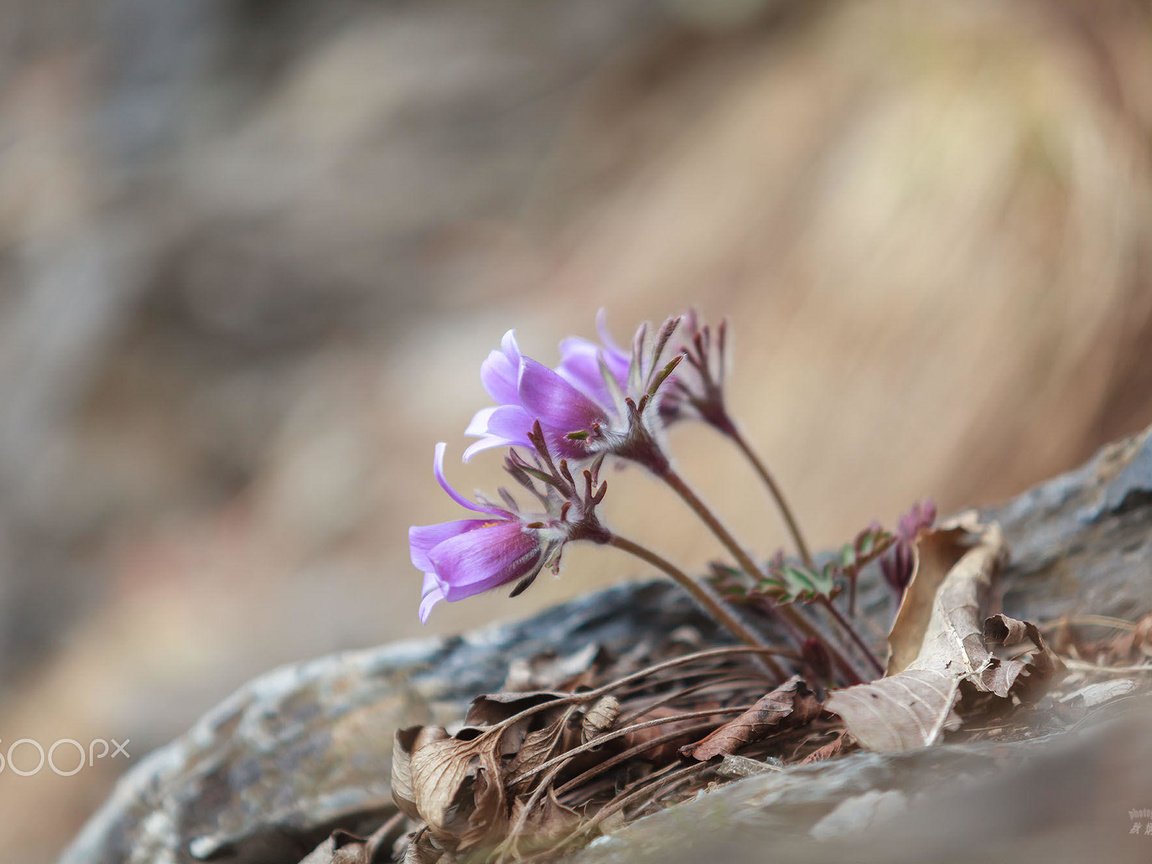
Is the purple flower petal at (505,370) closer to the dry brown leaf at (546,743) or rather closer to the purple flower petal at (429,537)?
the purple flower petal at (429,537)

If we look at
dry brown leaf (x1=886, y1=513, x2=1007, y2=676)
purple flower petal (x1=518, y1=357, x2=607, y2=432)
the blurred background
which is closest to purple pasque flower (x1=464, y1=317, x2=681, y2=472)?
purple flower petal (x1=518, y1=357, x2=607, y2=432)

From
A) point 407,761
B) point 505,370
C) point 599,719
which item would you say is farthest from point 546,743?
point 505,370

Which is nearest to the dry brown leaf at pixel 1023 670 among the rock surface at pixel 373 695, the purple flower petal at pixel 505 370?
the rock surface at pixel 373 695

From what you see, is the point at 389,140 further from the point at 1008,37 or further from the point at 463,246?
the point at 1008,37

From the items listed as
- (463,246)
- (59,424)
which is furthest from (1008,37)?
(59,424)

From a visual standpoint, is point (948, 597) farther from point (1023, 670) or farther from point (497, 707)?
point (497, 707)
